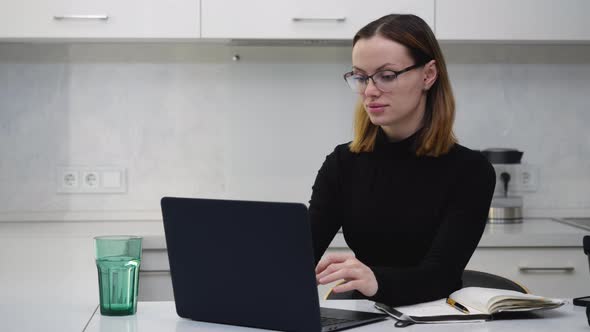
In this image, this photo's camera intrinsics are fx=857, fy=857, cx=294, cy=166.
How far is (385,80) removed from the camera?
1.80 metres

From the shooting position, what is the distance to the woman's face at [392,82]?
1.81 m

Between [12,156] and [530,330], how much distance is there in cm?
222

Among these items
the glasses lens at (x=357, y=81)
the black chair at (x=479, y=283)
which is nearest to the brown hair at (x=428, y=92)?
the glasses lens at (x=357, y=81)

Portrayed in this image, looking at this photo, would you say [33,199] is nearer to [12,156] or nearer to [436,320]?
[12,156]

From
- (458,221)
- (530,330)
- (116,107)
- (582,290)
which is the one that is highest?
(116,107)

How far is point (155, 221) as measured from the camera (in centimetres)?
309

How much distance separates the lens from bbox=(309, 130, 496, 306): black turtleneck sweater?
1794mm

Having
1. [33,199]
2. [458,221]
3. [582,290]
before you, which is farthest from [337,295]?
[33,199]

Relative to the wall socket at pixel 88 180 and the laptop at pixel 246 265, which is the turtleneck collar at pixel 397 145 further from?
the wall socket at pixel 88 180

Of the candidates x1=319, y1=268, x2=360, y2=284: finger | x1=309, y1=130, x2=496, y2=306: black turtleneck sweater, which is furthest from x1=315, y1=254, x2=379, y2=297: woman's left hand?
x1=309, y1=130, x2=496, y2=306: black turtleneck sweater

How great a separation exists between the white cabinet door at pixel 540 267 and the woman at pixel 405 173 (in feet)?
2.63

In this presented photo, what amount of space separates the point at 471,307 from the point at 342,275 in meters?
0.24

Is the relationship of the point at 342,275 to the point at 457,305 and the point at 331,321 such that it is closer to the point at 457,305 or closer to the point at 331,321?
the point at 331,321

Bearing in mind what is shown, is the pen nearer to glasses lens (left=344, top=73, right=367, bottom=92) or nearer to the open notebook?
the open notebook
